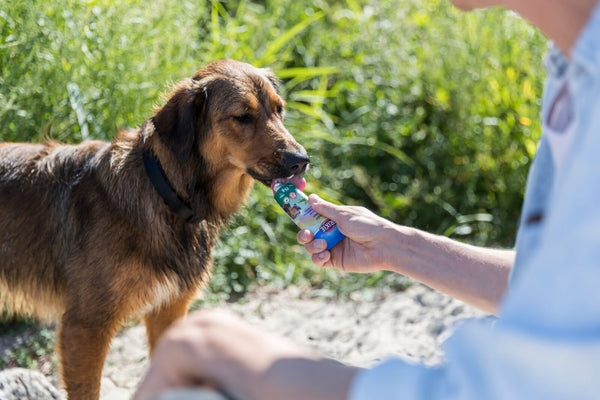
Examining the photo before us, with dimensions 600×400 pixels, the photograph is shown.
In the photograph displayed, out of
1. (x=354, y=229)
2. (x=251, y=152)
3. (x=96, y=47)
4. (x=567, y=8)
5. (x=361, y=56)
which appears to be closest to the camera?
(x=567, y=8)

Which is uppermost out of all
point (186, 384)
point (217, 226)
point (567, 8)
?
point (567, 8)

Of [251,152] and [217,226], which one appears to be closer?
[251,152]

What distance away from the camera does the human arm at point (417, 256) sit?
2232 mm

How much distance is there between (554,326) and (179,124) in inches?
87.8

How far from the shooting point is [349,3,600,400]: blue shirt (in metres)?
1.13

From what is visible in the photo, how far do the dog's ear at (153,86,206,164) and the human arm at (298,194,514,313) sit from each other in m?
0.68

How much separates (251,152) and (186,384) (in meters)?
1.83

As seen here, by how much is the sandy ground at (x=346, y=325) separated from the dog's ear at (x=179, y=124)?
1.57m

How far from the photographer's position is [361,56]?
6500 mm

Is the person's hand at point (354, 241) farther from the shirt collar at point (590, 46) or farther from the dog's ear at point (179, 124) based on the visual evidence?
the shirt collar at point (590, 46)

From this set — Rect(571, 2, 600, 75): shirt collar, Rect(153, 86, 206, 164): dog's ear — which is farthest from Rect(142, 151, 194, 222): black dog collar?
Rect(571, 2, 600, 75): shirt collar

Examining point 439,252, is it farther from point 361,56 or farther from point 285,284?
point 361,56

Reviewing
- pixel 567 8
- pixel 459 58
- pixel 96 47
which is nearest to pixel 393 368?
pixel 567 8

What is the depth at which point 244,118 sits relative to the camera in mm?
3180
